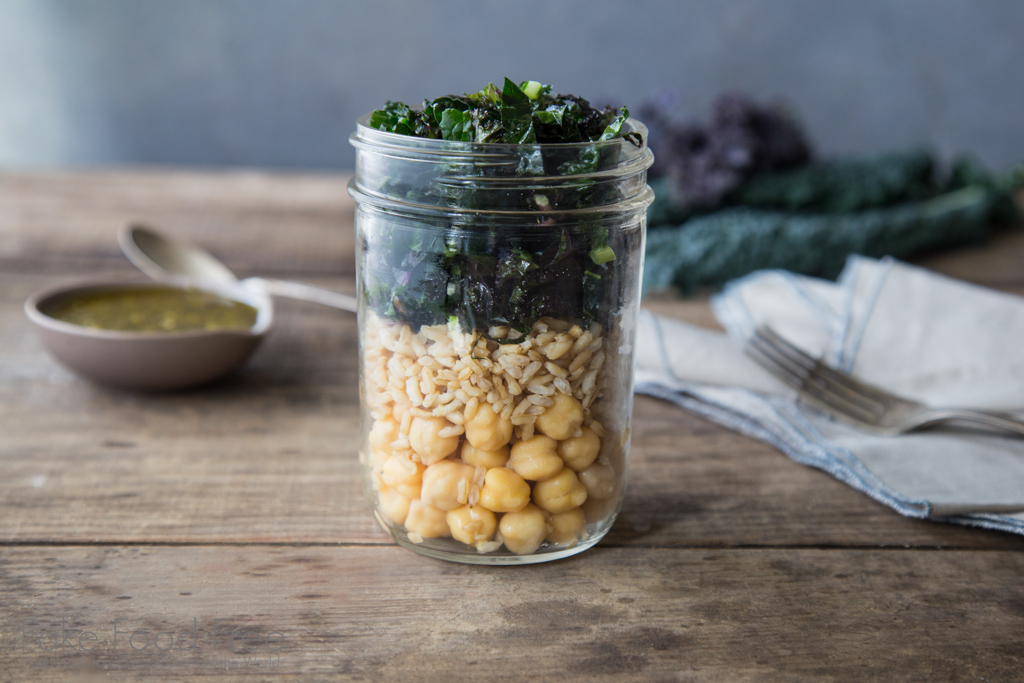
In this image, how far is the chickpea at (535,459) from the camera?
0.56 m

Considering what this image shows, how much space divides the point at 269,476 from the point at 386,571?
19 centimetres

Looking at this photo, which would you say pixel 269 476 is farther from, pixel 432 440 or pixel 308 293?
pixel 308 293

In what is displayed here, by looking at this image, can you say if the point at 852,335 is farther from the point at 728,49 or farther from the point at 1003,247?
the point at 728,49

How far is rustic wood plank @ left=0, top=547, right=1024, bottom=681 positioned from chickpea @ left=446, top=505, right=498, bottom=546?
4 centimetres

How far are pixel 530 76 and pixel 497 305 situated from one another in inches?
79.1

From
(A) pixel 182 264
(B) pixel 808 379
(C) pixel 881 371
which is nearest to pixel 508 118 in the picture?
(B) pixel 808 379

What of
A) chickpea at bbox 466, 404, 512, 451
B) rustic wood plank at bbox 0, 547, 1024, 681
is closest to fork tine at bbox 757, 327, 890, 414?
rustic wood plank at bbox 0, 547, 1024, 681

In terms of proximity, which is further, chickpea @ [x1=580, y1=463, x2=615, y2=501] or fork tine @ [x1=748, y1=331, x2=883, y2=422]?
fork tine @ [x1=748, y1=331, x2=883, y2=422]

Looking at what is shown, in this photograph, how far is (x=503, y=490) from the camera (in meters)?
0.56

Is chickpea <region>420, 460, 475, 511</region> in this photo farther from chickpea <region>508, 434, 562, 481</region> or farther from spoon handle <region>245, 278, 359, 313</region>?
spoon handle <region>245, 278, 359, 313</region>

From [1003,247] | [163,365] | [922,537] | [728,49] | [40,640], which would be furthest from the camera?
[728,49]

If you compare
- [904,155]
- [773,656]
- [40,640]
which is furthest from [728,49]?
[40,640]

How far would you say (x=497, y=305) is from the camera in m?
0.54

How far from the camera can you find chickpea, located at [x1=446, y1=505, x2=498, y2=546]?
0.57 meters
